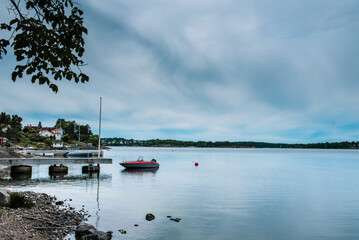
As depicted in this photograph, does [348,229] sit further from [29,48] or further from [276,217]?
[29,48]

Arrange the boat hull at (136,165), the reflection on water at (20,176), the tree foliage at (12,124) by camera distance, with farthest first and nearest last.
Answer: the tree foliage at (12,124), the boat hull at (136,165), the reflection on water at (20,176)

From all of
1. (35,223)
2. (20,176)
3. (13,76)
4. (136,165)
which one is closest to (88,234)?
(35,223)

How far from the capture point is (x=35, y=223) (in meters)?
12.2

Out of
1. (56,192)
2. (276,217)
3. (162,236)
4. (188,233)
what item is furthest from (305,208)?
(56,192)

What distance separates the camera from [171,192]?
29156mm

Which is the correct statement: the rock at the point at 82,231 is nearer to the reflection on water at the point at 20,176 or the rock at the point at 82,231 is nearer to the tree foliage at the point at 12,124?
the reflection on water at the point at 20,176

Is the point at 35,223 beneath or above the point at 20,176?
above

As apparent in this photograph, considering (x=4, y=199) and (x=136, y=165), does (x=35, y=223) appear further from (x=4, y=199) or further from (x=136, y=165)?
(x=136, y=165)

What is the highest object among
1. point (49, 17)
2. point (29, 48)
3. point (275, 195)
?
point (49, 17)

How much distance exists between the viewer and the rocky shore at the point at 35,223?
10250mm

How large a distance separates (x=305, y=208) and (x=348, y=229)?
596cm

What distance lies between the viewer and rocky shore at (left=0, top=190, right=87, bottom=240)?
33.6 feet

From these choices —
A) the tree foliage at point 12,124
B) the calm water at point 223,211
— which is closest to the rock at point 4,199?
the calm water at point 223,211

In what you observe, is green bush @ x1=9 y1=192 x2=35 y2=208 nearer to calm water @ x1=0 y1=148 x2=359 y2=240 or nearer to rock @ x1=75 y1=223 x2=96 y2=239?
calm water @ x1=0 y1=148 x2=359 y2=240
